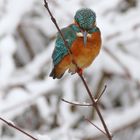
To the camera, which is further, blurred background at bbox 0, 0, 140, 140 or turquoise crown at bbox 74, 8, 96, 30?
blurred background at bbox 0, 0, 140, 140

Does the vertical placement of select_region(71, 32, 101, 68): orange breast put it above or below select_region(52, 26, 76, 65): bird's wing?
below

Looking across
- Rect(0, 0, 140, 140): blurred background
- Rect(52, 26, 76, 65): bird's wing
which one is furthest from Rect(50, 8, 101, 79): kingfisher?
Rect(0, 0, 140, 140): blurred background

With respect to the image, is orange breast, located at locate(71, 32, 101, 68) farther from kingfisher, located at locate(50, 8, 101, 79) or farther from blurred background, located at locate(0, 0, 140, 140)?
blurred background, located at locate(0, 0, 140, 140)

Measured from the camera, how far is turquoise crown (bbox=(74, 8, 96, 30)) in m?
1.71

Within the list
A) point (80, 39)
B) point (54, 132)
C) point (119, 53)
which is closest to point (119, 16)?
point (119, 53)

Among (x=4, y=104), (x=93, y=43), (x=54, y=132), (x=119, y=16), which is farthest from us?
(x=119, y=16)

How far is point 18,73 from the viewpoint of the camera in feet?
13.2

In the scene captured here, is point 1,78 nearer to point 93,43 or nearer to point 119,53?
point 119,53

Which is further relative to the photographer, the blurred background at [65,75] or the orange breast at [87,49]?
the blurred background at [65,75]

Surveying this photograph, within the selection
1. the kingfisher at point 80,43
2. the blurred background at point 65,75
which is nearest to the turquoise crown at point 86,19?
the kingfisher at point 80,43

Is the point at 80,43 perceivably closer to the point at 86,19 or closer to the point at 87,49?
the point at 87,49

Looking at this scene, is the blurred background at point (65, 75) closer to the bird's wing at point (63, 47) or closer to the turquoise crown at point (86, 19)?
the bird's wing at point (63, 47)

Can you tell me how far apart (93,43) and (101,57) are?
2.19 metres

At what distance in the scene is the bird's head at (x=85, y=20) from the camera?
1715mm
